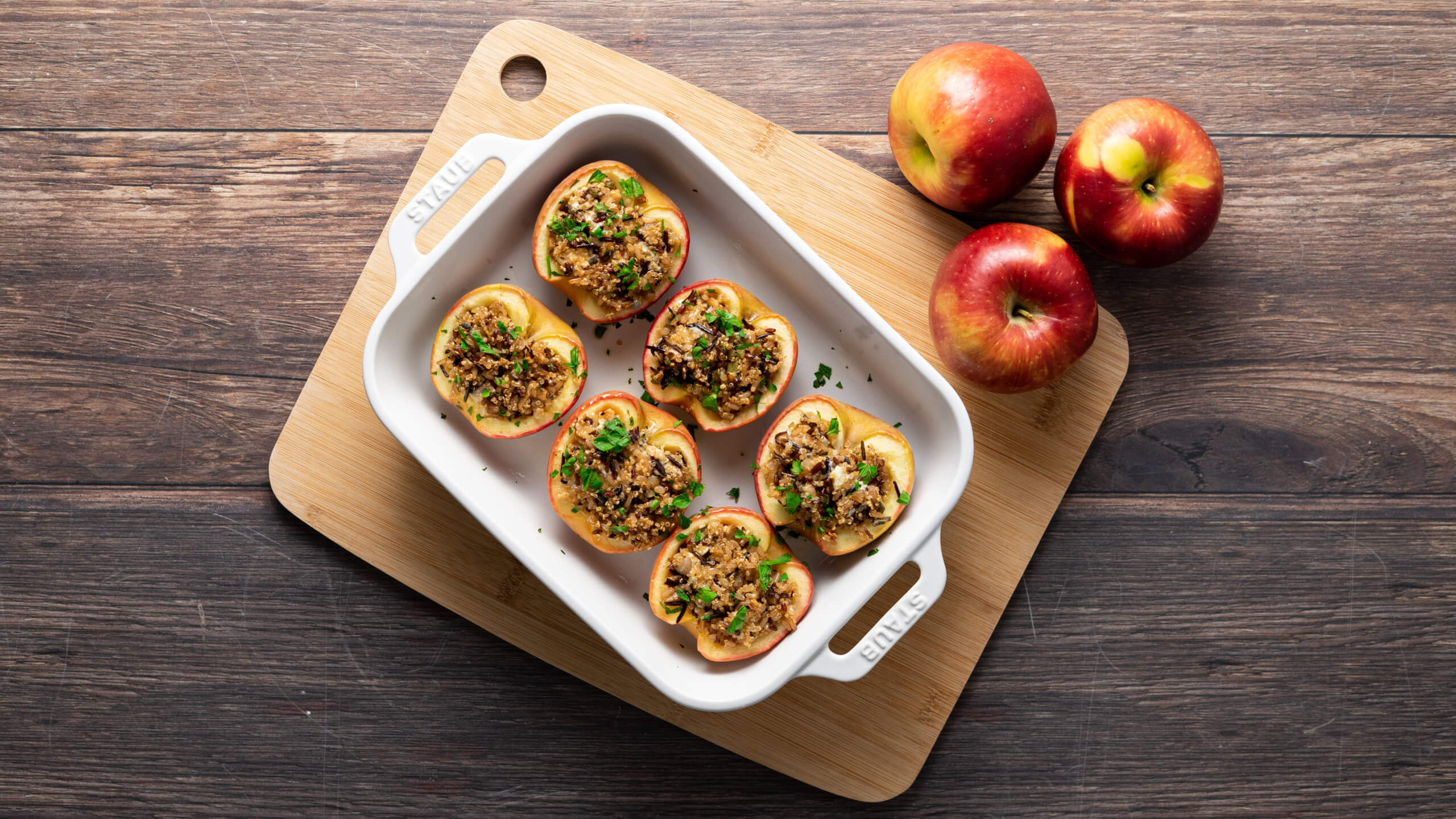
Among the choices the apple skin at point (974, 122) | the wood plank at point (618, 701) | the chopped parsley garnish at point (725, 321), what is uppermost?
the apple skin at point (974, 122)

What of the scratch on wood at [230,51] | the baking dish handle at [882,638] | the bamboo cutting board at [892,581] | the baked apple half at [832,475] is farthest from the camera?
the scratch on wood at [230,51]

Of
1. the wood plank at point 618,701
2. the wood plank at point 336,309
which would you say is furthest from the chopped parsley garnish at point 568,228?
the wood plank at point 618,701

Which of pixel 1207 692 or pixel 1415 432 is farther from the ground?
pixel 1415 432

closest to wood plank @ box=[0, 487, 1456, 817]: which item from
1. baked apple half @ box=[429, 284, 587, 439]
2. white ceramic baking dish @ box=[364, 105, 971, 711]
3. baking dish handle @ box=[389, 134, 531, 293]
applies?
white ceramic baking dish @ box=[364, 105, 971, 711]

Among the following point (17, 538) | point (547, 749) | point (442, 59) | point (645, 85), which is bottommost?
point (17, 538)

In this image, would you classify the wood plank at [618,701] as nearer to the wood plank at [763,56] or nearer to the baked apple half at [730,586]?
the baked apple half at [730,586]

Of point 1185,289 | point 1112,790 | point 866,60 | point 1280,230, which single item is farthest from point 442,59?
point 1112,790

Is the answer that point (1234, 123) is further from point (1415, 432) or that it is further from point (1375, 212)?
point (1415, 432)
